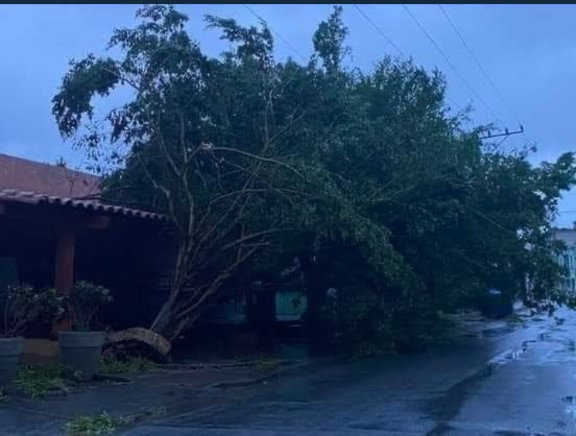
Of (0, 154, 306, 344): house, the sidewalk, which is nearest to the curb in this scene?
the sidewalk

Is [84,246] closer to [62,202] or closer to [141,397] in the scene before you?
[62,202]

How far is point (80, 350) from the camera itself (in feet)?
51.5

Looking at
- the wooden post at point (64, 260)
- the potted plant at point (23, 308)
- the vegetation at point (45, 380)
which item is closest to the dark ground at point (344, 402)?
the vegetation at point (45, 380)

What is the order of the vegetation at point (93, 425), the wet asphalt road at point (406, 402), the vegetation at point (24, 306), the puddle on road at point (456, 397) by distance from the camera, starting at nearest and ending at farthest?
the vegetation at point (93, 425)
the wet asphalt road at point (406, 402)
the puddle on road at point (456, 397)
the vegetation at point (24, 306)

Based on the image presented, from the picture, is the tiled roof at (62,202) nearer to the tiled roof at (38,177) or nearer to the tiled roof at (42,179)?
the tiled roof at (42,179)

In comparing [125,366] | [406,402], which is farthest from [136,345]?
[406,402]

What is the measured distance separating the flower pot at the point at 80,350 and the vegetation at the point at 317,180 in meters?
3.43

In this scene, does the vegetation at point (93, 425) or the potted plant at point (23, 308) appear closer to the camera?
the vegetation at point (93, 425)

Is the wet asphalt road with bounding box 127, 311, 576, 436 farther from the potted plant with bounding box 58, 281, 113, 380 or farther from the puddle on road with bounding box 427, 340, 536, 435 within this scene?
the potted plant with bounding box 58, 281, 113, 380

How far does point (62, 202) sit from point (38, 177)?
41.0 feet

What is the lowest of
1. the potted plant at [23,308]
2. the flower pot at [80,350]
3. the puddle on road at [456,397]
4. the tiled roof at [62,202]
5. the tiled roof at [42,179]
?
the puddle on road at [456,397]

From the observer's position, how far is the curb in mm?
15922

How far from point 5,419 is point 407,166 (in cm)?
1256

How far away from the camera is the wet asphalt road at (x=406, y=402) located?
36.8 feet
